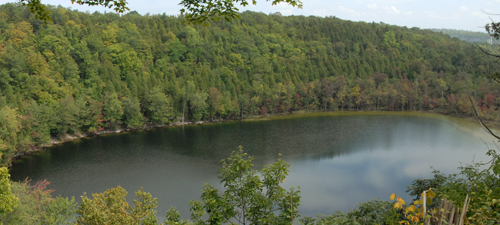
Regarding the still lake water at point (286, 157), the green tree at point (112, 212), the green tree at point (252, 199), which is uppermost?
the green tree at point (252, 199)

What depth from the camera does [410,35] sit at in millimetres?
72375

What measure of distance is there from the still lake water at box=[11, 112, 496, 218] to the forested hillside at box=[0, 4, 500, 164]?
370 cm

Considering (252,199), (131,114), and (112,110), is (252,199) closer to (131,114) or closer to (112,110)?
(112,110)

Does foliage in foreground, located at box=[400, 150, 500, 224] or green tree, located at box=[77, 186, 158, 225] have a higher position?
foliage in foreground, located at box=[400, 150, 500, 224]

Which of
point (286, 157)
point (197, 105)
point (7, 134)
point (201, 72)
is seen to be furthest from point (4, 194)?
point (201, 72)

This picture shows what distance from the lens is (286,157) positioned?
A: 25.4m

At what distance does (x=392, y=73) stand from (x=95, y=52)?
4953 centimetres

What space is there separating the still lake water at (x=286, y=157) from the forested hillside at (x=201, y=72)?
3704mm

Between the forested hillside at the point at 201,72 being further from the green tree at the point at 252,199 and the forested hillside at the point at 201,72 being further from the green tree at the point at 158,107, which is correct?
the green tree at the point at 252,199

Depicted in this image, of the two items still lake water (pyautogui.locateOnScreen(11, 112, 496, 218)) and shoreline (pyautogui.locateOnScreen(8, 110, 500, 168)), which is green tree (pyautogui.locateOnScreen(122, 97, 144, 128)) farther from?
still lake water (pyautogui.locateOnScreen(11, 112, 496, 218))

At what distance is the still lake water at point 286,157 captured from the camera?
1897 cm

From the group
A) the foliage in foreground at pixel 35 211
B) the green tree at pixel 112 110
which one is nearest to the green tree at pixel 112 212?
the foliage in foreground at pixel 35 211

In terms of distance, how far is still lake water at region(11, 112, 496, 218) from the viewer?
18969 mm

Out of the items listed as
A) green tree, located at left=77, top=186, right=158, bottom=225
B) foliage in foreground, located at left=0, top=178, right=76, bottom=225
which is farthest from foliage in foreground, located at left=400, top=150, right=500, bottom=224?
foliage in foreground, located at left=0, top=178, right=76, bottom=225
